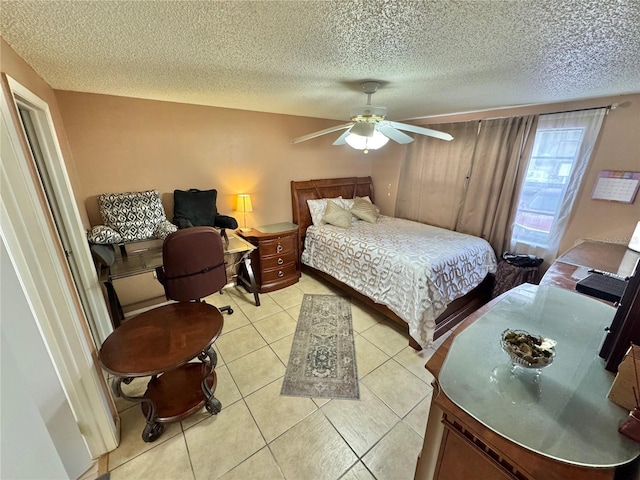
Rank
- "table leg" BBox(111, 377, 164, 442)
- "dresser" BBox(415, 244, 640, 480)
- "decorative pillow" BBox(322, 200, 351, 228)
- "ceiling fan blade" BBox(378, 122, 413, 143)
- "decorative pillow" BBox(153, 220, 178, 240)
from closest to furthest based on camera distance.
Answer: "dresser" BBox(415, 244, 640, 480) → "table leg" BBox(111, 377, 164, 442) → "ceiling fan blade" BBox(378, 122, 413, 143) → "decorative pillow" BBox(153, 220, 178, 240) → "decorative pillow" BBox(322, 200, 351, 228)

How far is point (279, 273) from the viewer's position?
3234 millimetres

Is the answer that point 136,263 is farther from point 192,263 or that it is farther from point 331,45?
point 331,45

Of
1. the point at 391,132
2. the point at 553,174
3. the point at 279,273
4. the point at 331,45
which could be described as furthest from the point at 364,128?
Answer: the point at 553,174

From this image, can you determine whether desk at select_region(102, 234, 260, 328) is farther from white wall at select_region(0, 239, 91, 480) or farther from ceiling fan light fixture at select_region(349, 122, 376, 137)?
ceiling fan light fixture at select_region(349, 122, 376, 137)

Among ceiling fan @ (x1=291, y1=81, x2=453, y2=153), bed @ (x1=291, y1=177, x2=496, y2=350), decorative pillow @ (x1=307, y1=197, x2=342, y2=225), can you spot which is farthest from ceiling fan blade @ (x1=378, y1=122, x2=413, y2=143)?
decorative pillow @ (x1=307, y1=197, x2=342, y2=225)

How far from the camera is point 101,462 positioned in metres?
1.39

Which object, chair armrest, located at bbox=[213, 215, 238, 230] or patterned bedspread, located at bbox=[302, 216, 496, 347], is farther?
chair armrest, located at bbox=[213, 215, 238, 230]

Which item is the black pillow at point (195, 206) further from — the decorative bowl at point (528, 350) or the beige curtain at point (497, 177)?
the beige curtain at point (497, 177)

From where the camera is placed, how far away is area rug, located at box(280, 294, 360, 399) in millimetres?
1858

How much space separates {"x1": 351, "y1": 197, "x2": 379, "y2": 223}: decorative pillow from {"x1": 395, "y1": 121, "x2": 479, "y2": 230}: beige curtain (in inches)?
24.3

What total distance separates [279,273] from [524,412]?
8.99 ft

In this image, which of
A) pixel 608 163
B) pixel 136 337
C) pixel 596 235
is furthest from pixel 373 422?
pixel 608 163

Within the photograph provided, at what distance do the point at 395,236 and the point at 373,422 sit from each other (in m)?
1.90

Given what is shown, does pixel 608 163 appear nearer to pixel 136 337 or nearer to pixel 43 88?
pixel 136 337
